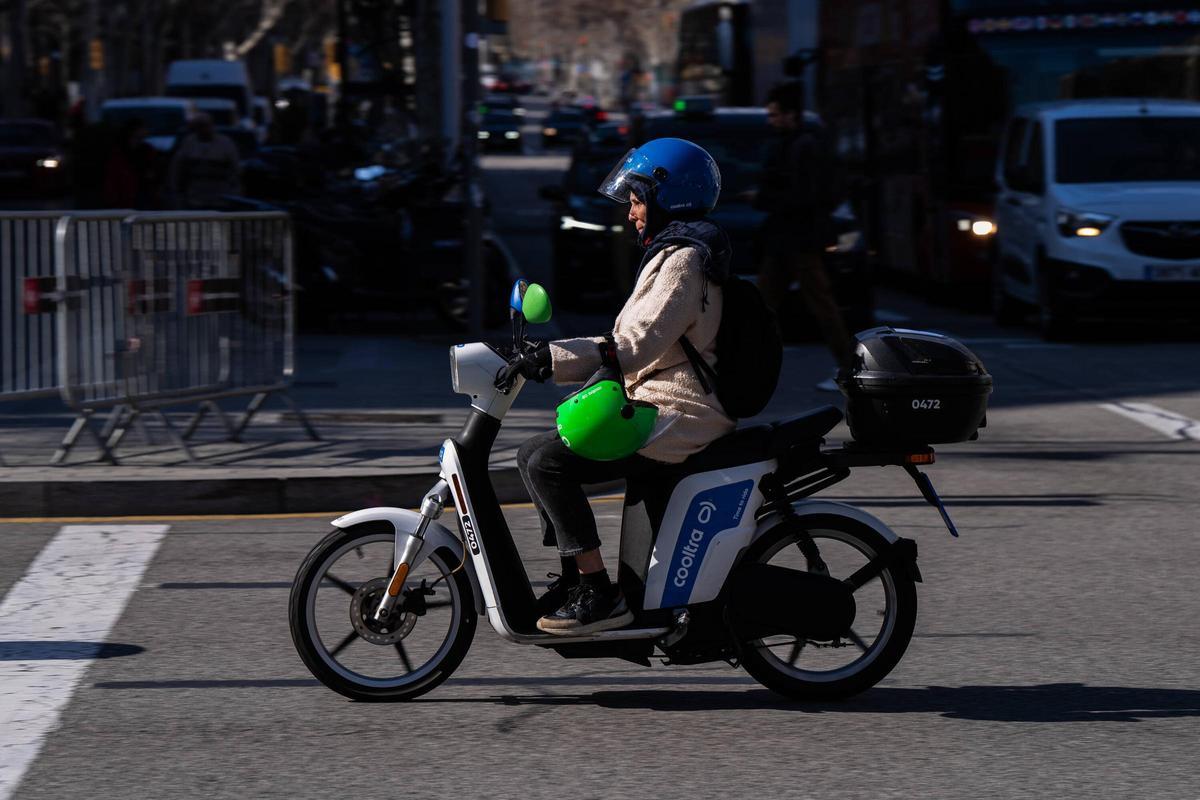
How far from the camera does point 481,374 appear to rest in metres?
5.41

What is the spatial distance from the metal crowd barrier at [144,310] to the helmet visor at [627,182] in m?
4.54

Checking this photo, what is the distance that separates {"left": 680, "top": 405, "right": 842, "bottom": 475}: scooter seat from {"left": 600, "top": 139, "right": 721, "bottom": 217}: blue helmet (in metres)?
0.63

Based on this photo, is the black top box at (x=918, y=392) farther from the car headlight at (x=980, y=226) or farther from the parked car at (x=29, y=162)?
the parked car at (x=29, y=162)

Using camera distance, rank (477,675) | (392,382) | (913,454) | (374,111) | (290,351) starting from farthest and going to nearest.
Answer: (374,111)
(392,382)
(290,351)
(477,675)
(913,454)

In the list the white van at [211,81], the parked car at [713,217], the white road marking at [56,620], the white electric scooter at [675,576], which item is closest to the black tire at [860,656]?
the white electric scooter at [675,576]

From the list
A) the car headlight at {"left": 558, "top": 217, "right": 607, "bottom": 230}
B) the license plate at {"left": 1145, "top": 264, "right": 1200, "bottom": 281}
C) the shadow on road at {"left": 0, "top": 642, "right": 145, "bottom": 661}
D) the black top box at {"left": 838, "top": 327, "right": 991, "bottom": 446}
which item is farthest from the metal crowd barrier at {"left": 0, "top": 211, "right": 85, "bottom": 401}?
the license plate at {"left": 1145, "top": 264, "right": 1200, "bottom": 281}

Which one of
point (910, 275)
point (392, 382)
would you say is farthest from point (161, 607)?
point (910, 275)

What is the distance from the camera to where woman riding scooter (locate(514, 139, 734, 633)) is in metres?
5.32

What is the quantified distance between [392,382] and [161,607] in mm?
6267

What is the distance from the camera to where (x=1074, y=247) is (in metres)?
16.0

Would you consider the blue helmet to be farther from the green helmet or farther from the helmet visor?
the green helmet

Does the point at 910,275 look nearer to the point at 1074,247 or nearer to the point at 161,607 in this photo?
the point at 1074,247

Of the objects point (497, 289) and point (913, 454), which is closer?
point (913, 454)

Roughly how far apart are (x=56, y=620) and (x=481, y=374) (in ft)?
6.83
